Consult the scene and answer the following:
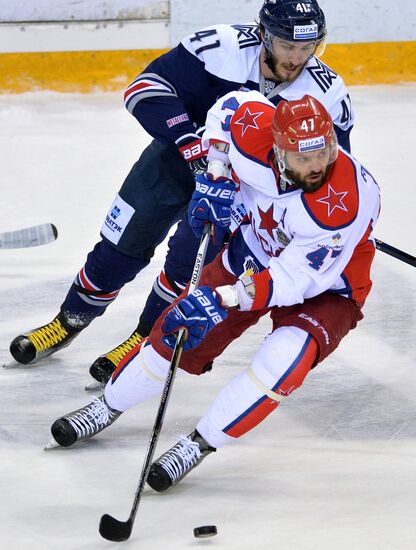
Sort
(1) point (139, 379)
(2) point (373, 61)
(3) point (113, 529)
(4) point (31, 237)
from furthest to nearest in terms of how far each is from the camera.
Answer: (2) point (373, 61) → (4) point (31, 237) → (1) point (139, 379) → (3) point (113, 529)

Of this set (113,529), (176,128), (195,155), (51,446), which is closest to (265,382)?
(113,529)

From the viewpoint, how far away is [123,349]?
3.38 m

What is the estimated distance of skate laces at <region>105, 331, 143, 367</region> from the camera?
334 centimetres

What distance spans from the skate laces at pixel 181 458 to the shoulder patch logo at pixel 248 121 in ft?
2.51

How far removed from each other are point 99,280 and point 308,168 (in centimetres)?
→ 106

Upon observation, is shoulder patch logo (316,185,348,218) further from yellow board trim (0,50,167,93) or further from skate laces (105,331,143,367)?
yellow board trim (0,50,167,93)

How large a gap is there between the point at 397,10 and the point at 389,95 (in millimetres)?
515

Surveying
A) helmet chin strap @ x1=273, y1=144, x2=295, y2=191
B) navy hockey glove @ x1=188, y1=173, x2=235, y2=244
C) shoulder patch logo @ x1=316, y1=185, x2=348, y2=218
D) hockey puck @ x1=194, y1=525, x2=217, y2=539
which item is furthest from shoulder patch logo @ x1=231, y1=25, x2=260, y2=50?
hockey puck @ x1=194, y1=525, x2=217, y2=539

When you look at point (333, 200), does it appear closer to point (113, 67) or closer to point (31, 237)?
point (31, 237)

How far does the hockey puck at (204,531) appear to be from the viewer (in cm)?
233

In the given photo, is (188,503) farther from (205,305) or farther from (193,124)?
A: (193,124)

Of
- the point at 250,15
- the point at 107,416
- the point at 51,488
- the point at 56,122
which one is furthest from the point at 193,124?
the point at 250,15

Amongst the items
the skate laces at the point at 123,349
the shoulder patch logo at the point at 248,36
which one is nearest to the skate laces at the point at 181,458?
the skate laces at the point at 123,349

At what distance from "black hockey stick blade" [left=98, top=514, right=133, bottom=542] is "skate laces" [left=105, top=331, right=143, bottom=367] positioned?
1.03 meters
